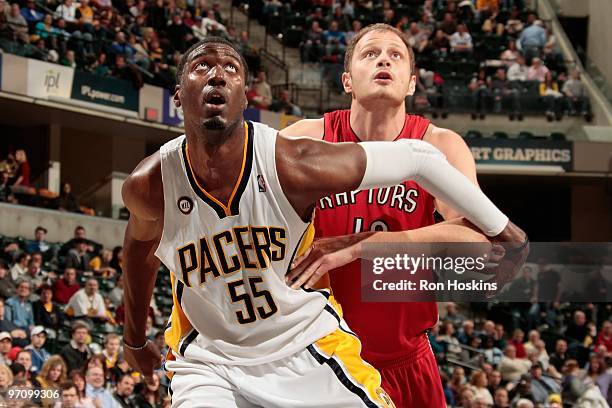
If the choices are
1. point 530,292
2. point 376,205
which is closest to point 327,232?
point 376,205

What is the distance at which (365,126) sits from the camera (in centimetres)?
434

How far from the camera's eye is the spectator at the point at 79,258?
39.5ft

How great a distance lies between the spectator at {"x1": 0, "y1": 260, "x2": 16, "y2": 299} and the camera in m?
9.62

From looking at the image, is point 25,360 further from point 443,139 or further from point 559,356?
point 559,356

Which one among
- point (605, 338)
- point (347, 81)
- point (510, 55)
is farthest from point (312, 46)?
point (347, 81)

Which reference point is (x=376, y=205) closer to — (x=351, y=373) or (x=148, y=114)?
(x=351, y=373)

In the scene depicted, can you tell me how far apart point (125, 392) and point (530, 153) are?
12416 millimetres

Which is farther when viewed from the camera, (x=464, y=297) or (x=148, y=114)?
(x=148, y=114)

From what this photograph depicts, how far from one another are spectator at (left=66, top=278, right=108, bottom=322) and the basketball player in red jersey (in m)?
6.54

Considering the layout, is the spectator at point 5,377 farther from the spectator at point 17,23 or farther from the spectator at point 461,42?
the spectator at point 461,42

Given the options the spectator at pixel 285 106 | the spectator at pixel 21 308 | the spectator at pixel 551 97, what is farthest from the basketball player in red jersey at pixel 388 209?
the spectator at pixel 551 97

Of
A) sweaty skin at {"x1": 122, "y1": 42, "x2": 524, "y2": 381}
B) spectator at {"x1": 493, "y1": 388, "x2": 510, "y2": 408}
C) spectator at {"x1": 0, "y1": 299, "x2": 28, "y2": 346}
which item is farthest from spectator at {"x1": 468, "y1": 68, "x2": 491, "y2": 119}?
sweaty skin at {"x1": 122, "y1": 42, "x2": 524, "y2": 381}

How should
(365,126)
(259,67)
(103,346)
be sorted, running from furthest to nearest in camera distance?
(259,67) < (103,346) < (365,126)

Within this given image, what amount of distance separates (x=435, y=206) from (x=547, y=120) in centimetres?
1510
